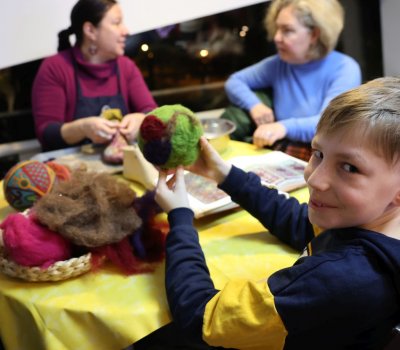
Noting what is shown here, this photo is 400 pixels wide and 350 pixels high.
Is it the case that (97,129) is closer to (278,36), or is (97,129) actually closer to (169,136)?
(169,136)

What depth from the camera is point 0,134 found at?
2.02 m

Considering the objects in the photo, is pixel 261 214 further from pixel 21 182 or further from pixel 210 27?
pixel 210 27

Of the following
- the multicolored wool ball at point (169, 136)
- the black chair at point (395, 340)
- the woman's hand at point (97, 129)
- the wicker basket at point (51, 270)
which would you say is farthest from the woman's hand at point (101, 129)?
the black chair at point (395, 340)

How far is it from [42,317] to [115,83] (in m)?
1.26

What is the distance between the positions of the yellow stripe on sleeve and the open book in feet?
1.11

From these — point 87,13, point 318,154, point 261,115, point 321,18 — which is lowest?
point 261,115

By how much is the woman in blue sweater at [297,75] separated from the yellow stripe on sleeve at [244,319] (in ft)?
3.52

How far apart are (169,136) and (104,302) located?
32 cm

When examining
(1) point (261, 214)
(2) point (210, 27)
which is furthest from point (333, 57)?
(1) point (261, 214)

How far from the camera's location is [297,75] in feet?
6.30

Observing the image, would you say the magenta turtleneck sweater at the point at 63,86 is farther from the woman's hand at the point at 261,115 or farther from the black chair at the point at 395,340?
the black chair at the point at 395,340

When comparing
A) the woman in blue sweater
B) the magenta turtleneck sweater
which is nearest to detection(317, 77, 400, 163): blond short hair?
the woman in blue sweater

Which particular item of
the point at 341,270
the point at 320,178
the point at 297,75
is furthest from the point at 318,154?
the point at 297,75

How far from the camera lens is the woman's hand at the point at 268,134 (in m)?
1.52
